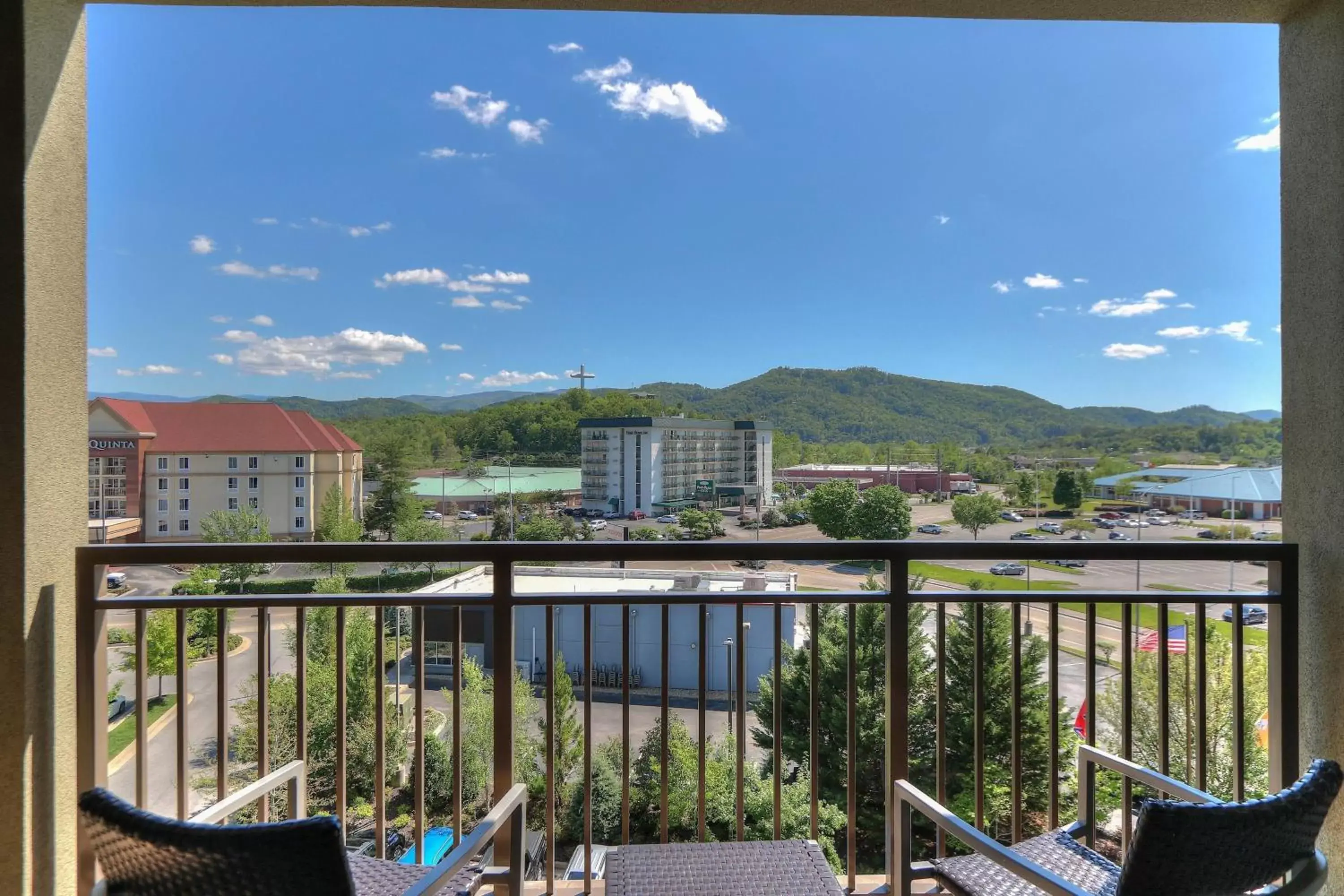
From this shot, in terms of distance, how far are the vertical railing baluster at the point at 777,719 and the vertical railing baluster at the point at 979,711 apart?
57cm

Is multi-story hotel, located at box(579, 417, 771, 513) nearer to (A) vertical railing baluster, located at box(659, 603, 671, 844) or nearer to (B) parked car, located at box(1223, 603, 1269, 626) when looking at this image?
(A) vertical railing baluster, located at box(659, 603, 671, 844)

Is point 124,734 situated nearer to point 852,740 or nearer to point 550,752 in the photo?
point 550,752

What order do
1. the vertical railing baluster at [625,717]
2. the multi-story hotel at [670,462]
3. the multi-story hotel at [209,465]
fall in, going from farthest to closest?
the multi-story hotel at [670,462], the multi-story hotel at [209,465], the vertical railing baluster at [625,717]

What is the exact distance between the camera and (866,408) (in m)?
3.53

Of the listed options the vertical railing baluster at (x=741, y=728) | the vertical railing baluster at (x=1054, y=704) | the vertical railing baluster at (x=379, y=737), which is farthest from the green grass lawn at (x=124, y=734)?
the vertical railing baluster at (x=1054, y=704)

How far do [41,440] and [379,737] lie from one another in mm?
1206

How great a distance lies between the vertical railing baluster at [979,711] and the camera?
6.27ft

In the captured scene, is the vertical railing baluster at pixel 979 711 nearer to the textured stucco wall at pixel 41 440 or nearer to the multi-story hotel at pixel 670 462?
the multi-story hotel at pixel 670 462

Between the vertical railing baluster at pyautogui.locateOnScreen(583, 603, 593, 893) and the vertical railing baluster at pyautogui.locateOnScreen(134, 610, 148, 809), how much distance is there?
105 centimetres

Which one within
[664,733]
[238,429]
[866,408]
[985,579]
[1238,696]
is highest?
[866,408]

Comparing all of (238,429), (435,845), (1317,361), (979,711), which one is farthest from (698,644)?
(435,845)

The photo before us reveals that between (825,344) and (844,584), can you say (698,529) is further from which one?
(825,344)

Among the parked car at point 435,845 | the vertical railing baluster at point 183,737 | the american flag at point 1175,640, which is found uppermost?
the vertical railing baluster at point 183,737

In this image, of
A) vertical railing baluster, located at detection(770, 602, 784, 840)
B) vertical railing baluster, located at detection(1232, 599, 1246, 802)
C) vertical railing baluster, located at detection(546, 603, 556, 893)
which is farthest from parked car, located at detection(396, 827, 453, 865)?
vertical railing baluster, located at detection(1232, 599, 1246, 802)
